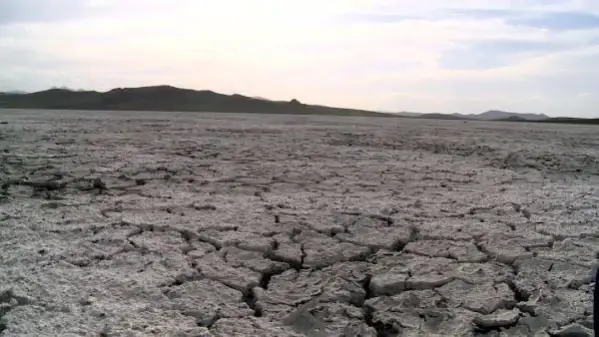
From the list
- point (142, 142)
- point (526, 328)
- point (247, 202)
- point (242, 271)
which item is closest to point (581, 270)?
point (526, 328)

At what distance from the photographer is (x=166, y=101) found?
29250 millimetres

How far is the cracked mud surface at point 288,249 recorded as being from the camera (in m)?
1.86

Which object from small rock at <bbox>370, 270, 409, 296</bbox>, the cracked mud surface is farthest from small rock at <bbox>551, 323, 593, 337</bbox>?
small rock at <bbox>370, 270, 409, 296</bbox>

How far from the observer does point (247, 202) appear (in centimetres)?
340

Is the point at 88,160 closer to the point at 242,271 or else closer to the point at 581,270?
the point at 242,271

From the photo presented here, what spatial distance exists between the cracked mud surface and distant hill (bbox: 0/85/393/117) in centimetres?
2306

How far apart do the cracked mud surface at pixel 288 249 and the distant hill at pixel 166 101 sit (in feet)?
75.7

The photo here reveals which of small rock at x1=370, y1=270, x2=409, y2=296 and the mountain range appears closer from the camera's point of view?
small rock at x1=370, y1=270, x2=409, y2=296

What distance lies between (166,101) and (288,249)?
91.9 feet

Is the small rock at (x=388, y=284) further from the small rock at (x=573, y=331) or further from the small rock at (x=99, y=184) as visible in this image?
the small rock at (x=99, y=184)

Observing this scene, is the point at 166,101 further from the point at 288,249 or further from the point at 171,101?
the point at 288,249

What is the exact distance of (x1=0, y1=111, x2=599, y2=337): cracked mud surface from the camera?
6.10ft

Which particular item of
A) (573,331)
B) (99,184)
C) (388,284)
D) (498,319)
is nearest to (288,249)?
(388,284)

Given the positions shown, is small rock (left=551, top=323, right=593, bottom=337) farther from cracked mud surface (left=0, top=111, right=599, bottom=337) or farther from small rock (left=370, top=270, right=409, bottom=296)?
small rock (left=370, top=270, right=409, bottom=296)
